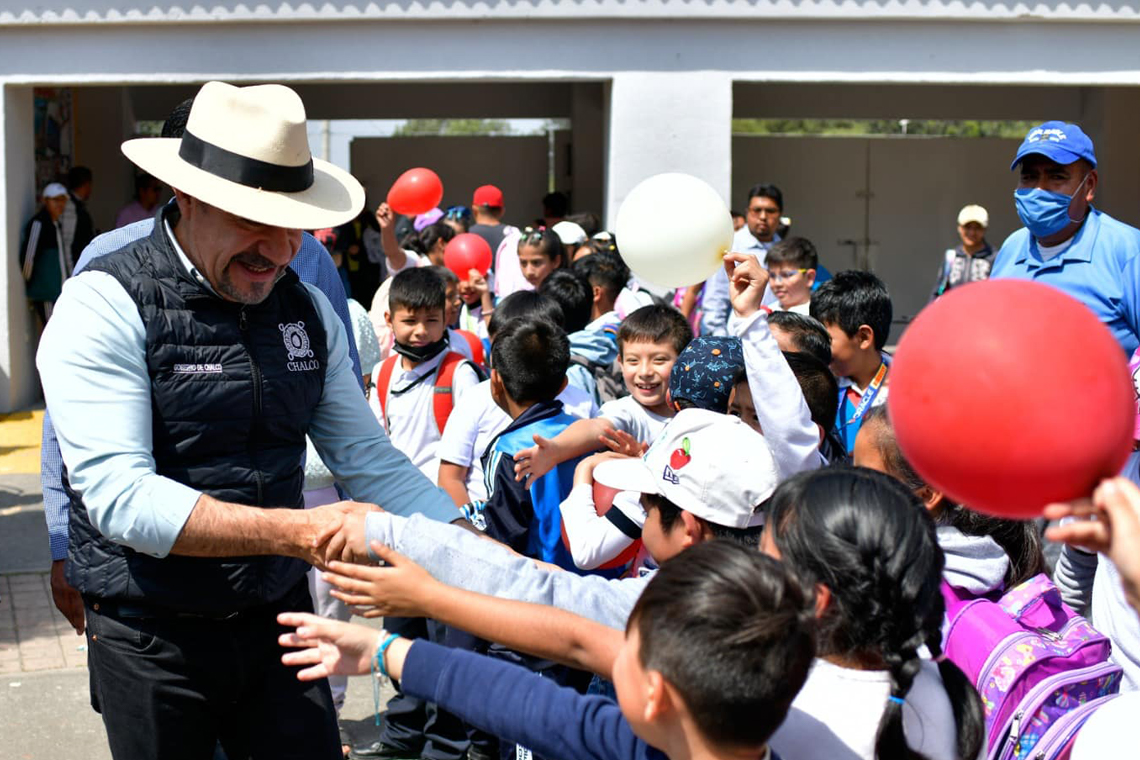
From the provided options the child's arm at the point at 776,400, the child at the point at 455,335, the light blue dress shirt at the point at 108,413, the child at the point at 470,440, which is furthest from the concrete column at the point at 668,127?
the light blue dress shirt at the point at 108,413

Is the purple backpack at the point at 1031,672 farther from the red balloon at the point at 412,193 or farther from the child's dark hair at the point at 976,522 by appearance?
the red balloon at the point at 412,193

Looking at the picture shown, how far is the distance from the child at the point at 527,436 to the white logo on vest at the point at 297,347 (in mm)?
950

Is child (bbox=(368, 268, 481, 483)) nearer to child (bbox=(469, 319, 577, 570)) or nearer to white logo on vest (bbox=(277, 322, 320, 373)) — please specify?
child (bbox=(469, 319, 577, 570))

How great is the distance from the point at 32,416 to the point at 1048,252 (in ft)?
31.4

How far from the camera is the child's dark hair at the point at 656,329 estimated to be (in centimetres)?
482

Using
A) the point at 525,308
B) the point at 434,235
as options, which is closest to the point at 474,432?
the point at 525,308

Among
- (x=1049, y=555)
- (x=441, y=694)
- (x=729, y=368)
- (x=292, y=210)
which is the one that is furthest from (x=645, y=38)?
(x=441, y=694)

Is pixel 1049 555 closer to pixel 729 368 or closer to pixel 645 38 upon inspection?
pixel 729 368

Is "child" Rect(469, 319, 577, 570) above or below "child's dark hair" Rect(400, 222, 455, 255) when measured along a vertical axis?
below

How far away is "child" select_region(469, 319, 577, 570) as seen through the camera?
13.1 feet

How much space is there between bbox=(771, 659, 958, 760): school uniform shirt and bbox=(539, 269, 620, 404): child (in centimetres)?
320

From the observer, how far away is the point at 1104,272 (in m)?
4.91

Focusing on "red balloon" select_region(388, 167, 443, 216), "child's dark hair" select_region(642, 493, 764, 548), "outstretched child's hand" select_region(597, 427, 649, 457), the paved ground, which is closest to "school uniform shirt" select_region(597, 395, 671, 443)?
"outstretched child's hand" select_region(597, 427, 649, 457)

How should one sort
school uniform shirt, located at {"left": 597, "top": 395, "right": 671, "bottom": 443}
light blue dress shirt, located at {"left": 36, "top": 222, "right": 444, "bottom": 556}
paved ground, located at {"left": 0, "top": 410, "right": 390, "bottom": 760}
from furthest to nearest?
paved ground, located at {"left": 0, "top": 410, "right": 390, "bottom": 760} → school uniform shirt, located at {"left": 597, "top": 395, "right": 671, "bottom": 443} → light blue dress shirt, located at {"left": 36, "top": 222, "right": 444, "bottom": 556}
